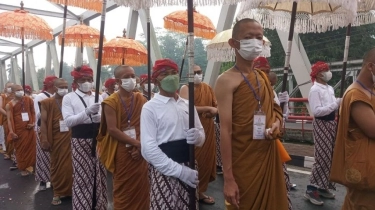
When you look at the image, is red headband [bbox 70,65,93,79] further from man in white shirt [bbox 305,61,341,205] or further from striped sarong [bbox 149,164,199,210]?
man in white shirt [bbox 305,61,341,205]

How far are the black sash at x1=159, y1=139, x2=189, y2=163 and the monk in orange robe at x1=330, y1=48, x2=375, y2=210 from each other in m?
1.14

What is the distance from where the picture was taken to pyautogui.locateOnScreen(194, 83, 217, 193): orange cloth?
4.66 metres

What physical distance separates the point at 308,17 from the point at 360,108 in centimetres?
221

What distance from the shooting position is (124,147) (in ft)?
11.8

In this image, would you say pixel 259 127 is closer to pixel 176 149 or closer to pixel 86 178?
pixel 176 149

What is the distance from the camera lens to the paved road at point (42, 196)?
4566 millimetres

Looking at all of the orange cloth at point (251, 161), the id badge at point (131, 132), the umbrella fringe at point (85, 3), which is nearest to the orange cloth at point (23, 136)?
the umbrella fringe at point (85, 3)

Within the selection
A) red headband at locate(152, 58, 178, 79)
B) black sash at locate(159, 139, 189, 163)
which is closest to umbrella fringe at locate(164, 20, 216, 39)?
red headband at locate(152, 58, 178, 79)

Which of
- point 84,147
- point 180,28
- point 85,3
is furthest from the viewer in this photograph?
→ point 180,28

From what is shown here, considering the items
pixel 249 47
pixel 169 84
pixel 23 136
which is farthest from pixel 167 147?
pixel 23 136

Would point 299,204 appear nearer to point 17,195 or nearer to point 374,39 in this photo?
point 17,195

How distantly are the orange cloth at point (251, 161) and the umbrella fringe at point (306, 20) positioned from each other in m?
1.85

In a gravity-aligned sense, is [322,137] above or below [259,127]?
below

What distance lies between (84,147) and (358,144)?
3.01 meters
